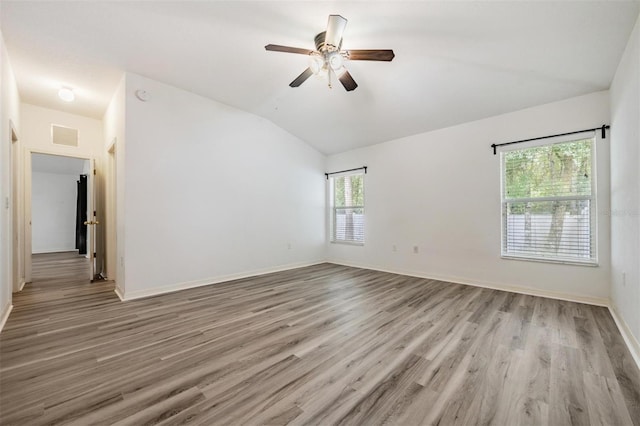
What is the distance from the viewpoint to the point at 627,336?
225cm

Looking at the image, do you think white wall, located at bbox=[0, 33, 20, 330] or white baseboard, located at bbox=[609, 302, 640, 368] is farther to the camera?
white wall, located at bbox=[0, 33, 20, 330]

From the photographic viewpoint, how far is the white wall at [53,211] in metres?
7.73

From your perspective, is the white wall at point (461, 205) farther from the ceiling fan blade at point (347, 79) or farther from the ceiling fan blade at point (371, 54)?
the ceiling fan blade at point (371, 54)

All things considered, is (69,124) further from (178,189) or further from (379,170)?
(379,170)

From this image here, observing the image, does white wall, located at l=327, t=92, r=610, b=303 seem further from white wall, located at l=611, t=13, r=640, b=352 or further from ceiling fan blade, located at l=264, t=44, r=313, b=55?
ceiling fan blade, located at l=264, t=44, r=313, b=55

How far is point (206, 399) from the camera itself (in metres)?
1.52

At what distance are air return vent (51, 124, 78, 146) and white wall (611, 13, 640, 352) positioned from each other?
6960 mm

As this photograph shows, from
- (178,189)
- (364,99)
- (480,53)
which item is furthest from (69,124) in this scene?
(480,53)

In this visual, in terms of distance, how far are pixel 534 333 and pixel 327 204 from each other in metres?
4.34

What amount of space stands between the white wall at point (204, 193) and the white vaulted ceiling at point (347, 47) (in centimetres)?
53

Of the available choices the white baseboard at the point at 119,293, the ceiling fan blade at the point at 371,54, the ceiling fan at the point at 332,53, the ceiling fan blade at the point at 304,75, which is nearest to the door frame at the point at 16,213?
the white baseboard at the point at 119,293

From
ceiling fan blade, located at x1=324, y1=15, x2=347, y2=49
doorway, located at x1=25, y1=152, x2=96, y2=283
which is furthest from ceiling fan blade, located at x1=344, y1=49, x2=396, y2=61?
doorway, located at x1=25, y1=152, x2=96, y2=283

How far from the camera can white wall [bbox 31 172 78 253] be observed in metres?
7.73

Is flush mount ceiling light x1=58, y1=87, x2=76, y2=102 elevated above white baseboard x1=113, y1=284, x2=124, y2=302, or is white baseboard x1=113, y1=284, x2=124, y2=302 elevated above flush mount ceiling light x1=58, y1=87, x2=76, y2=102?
flush mount ceiling light x1=58, y1=87, x2=76, y2=102
